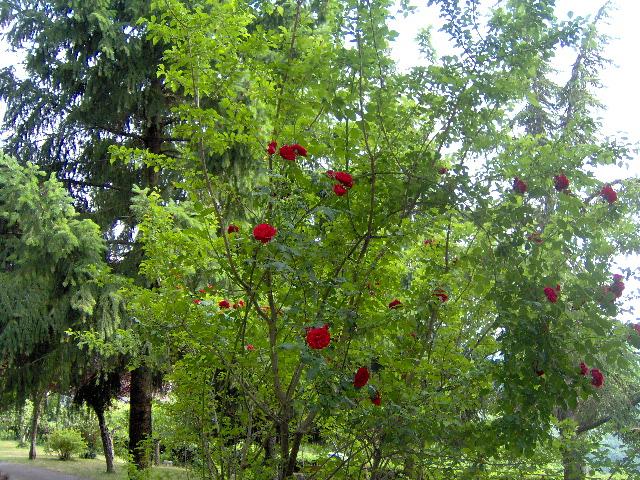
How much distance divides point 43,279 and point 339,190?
5474mm

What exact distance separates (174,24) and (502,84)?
145 centimetres

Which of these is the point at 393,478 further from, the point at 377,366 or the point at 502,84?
the point at 502,84

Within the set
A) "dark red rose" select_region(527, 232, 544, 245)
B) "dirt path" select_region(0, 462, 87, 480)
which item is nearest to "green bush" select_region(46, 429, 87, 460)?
"dirt path" select_region(0, 462, 87, 480)

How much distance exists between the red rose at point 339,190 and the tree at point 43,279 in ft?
15.1

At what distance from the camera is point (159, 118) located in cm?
833

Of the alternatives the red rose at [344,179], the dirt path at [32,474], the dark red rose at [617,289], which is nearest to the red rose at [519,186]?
the dark red rose at [617,289]

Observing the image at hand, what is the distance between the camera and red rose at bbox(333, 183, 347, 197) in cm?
228

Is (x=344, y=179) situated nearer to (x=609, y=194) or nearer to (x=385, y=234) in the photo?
(x=385, y=234)

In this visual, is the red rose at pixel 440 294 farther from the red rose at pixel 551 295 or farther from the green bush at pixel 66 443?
the green bush at pixel 66 443

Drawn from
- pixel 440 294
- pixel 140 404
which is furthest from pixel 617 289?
pixel 140 404

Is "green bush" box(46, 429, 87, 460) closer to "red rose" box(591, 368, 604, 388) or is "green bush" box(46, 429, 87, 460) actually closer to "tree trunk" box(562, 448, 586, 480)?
"tree trunk" box(562, 448, 586, 480)

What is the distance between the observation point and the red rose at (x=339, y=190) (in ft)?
7.47

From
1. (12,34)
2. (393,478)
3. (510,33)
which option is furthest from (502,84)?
(12,34)

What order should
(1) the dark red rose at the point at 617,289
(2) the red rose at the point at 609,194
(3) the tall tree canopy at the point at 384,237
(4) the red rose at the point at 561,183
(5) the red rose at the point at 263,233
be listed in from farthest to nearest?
(2) the red rose at the point at 609,194, (4) the red rose at the point at 561,183, (1) the dark red rose at the point at 617,289, (3) the tall tree canopy at the point at 384,237, (5) the red rose at the point at 263,233
